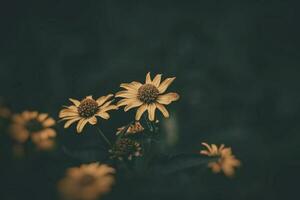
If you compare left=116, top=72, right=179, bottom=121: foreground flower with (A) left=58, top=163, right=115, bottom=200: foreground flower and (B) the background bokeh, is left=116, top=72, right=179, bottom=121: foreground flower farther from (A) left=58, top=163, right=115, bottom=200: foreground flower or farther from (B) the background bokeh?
(B) the background bokeh

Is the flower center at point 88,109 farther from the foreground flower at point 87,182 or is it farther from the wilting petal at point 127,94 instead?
the foreground flower at point 87,182

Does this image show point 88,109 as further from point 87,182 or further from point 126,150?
point 87,182

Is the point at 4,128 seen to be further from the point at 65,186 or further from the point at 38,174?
the point at 65,186

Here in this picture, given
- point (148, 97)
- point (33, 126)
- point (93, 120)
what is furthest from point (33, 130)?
point (148, 97)

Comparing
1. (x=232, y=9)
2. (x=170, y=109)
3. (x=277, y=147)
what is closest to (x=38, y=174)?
(x=170, y=109)

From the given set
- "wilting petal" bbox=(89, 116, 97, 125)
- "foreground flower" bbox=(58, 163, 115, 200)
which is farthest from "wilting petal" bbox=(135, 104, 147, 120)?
"foreground flower" bbox=(58, 163, 115, 200)

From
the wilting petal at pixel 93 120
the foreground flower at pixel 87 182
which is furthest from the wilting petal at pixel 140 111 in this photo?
the foreground flower at pixel 87 182
